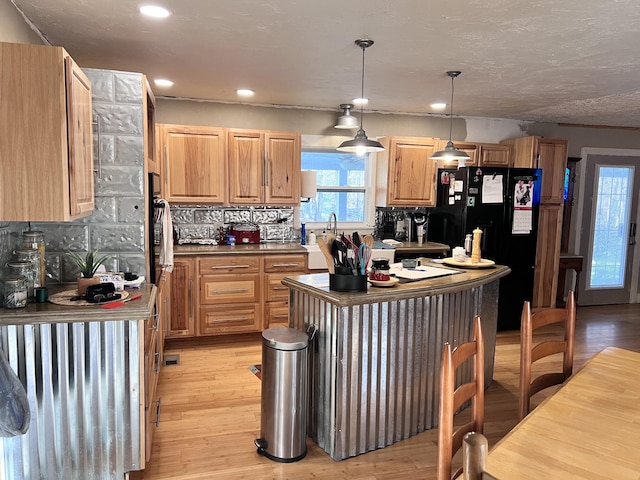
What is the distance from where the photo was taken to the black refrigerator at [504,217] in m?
5.21

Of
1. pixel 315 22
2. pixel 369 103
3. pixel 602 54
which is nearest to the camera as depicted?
pixel 315 22

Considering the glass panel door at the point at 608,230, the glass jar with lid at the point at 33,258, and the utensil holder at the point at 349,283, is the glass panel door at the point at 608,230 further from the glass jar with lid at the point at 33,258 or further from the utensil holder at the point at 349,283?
the glass jar with lid at the point at 33,258

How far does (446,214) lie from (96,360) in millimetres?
4183

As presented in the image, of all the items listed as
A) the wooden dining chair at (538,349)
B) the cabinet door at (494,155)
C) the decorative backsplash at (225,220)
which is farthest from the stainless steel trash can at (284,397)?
the cabinet door at (494,155)

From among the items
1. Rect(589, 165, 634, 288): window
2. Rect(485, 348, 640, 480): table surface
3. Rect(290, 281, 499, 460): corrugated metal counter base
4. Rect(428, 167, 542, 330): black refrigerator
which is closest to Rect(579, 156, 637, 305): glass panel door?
Rect(589, 165, 634, 288): window

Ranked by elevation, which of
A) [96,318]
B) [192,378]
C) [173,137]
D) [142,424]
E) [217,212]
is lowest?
[192,378]

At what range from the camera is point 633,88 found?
421cm

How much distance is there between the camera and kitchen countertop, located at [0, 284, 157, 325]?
86.1 inches

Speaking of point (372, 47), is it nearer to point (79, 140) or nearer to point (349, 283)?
point (349, 283)

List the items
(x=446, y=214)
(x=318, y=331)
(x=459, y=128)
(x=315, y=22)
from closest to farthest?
(x=315, y=22) < (x=318, y=331) < (x=446, y=214) < (x=459, y=128)

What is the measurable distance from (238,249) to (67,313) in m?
2.67

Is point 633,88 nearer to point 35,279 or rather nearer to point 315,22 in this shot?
point 315,22

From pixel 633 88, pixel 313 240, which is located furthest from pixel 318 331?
pixel 633 88

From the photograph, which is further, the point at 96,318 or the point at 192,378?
the point at 192,378
